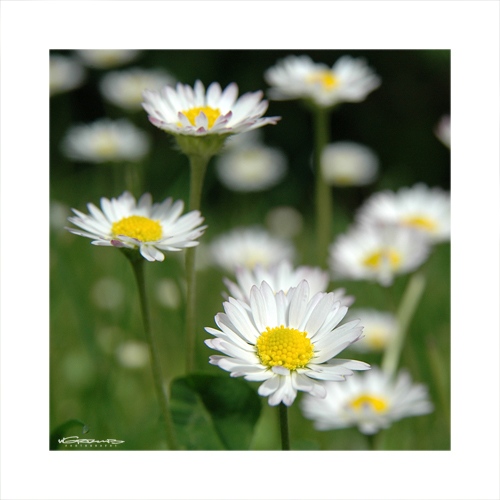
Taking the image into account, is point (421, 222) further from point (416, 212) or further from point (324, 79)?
point (324, 79)

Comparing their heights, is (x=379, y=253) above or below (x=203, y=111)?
below

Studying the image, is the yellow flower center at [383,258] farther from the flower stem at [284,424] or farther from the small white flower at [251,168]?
the small white flower at [251,168]

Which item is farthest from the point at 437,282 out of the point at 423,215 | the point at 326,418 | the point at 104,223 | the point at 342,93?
the point at 104,223

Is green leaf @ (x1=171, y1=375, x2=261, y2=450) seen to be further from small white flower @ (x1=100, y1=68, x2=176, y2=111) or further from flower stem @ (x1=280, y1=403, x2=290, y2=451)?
small white flower @ (x1=100, y1=68, x2=176, y2=111)

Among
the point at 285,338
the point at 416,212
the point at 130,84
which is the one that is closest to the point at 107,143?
the point at 130,84

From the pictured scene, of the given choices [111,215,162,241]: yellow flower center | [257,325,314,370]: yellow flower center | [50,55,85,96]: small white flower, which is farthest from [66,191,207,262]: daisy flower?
[50,55,85,96]: small white flower

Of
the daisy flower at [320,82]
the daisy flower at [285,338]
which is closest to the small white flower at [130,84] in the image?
the daisy flower at [320,82]

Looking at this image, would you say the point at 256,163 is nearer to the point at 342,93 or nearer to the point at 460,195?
the point at 342,93
